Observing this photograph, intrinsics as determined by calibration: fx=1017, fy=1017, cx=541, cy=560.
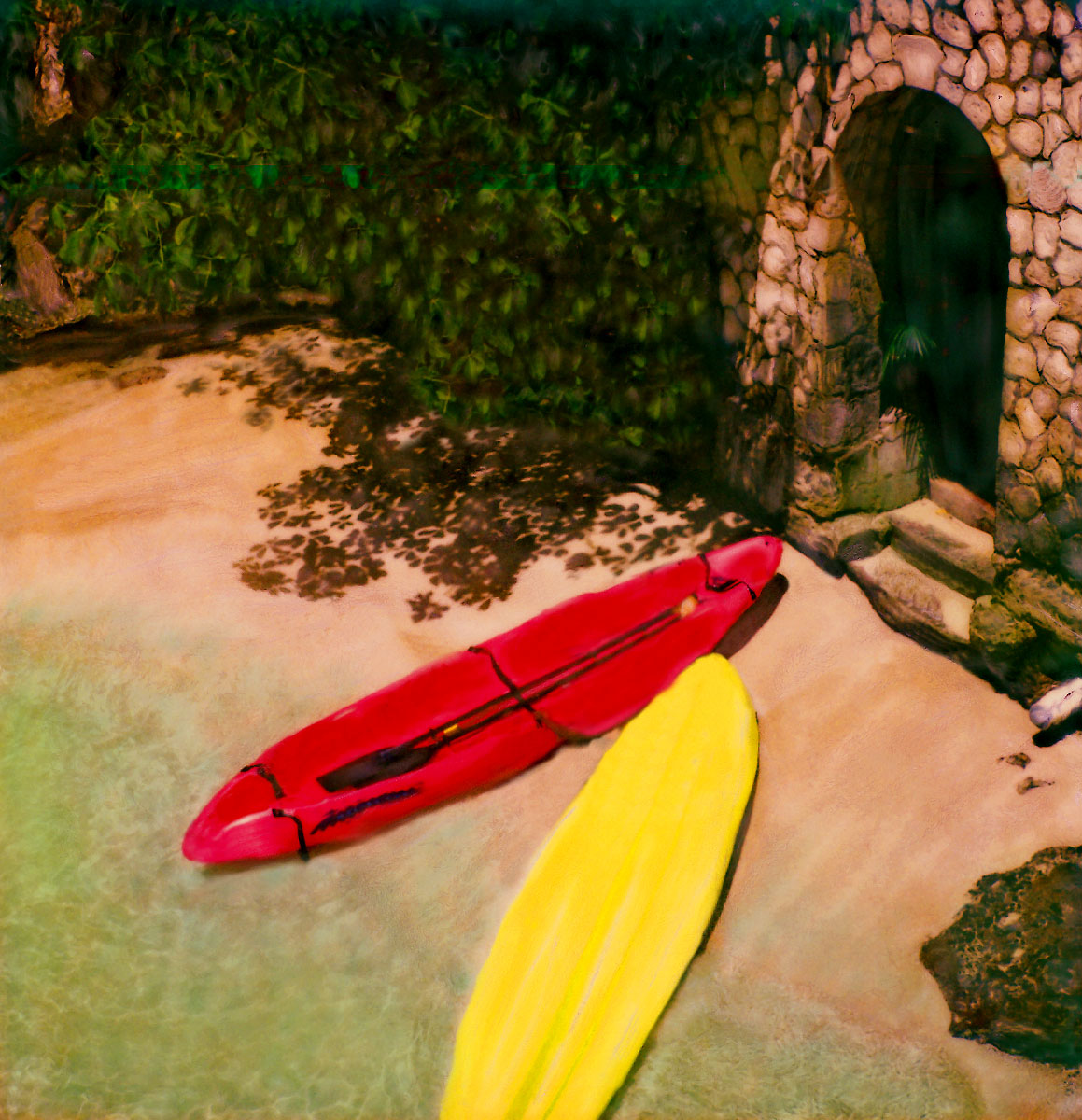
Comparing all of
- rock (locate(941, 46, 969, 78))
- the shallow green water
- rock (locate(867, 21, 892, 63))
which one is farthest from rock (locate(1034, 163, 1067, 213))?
the shallow green water

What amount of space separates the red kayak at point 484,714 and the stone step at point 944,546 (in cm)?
68

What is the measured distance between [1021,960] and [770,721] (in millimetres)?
1531

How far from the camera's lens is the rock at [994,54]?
3869 millimetres

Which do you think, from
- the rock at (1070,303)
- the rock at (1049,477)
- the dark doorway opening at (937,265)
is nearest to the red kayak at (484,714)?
the dark doorway opening at (937,265)

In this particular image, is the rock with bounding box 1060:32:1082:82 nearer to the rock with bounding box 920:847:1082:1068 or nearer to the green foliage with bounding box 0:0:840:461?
the green foliage with bounding box 0:0:840:461

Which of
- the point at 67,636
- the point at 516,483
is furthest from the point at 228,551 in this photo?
the point at 516,483

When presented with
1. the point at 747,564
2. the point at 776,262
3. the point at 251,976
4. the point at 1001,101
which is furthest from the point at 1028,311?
Result: the point at 251,976

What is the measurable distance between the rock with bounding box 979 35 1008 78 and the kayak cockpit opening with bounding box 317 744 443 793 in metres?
3.64

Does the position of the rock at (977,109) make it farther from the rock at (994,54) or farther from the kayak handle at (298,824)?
the kayak handle at (298,824)

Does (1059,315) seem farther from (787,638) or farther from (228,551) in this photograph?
(228,551)

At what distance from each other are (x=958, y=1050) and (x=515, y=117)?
4.68 meters

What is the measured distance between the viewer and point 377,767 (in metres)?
4.74

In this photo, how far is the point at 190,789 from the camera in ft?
16.0

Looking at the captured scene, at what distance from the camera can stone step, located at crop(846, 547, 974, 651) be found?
5.05 meters
